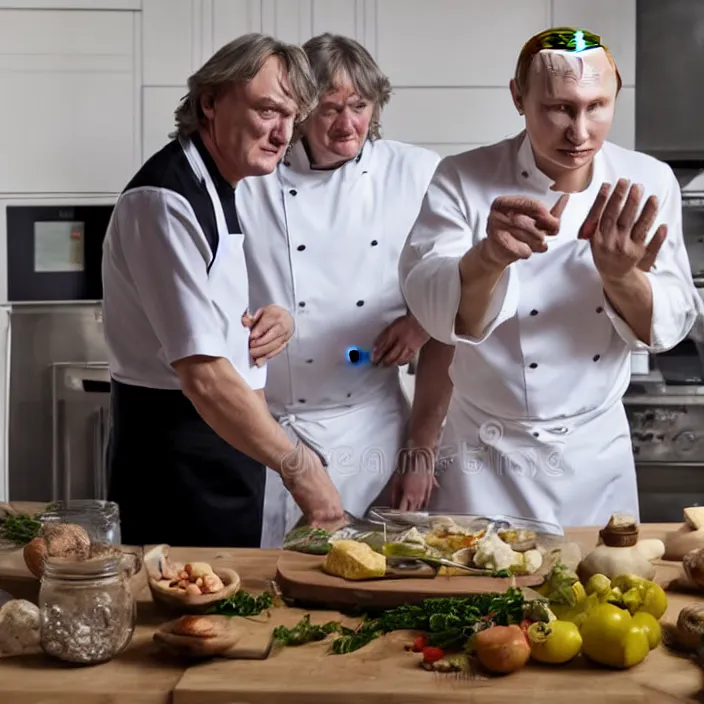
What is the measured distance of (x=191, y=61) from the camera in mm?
1816

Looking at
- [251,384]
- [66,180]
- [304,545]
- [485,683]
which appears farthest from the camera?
[66,180]

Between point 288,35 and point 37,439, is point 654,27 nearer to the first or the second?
point 288,35

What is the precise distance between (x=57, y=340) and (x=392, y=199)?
0.68m

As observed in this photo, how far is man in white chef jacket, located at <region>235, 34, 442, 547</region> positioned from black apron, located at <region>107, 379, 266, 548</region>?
50 mm

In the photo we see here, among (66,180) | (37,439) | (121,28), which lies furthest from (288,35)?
(37,439)

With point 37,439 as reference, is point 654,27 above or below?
above

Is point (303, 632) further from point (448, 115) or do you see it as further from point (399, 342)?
point (448, 115)

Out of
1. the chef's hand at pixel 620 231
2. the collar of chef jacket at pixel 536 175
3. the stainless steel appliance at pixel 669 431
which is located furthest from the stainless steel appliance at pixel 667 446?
the collar of chef jacket at pixel 536 175

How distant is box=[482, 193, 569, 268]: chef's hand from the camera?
5.24 ft

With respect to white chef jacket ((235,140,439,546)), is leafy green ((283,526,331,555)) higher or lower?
lower

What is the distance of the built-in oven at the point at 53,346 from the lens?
187 centimetres

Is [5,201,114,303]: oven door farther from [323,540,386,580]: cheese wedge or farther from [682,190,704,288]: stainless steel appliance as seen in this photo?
[682,190,704,288]: stainless steel appliance

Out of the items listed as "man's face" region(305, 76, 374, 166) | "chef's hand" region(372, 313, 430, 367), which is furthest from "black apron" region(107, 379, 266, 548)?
"man's face" region(305, 76, 374, 166)

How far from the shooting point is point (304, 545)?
133cm
